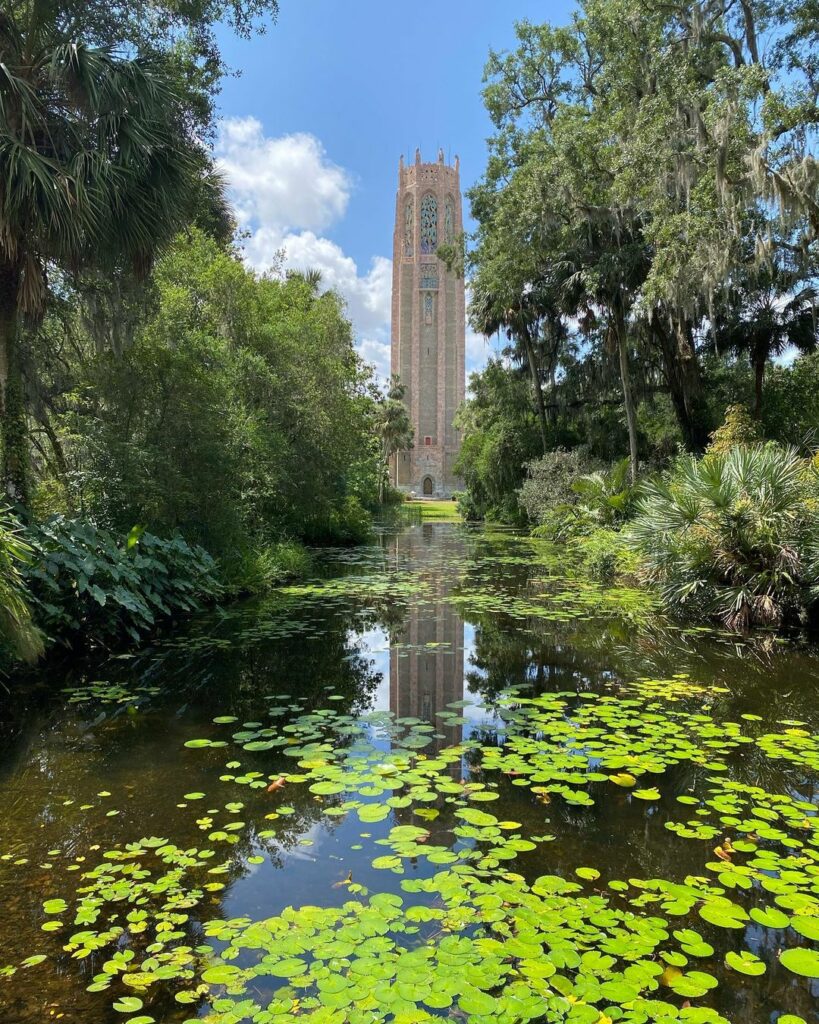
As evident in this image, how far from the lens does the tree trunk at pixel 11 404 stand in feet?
23.5

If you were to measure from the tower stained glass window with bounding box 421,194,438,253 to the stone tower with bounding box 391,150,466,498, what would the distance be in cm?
11

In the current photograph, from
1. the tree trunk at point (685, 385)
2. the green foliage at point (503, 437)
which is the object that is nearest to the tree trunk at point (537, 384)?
the green foliage at point (503, 437)

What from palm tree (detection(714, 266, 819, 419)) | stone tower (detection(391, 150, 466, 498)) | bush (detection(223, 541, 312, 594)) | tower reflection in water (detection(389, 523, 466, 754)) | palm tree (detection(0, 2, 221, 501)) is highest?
stone tower (detection(391, 150, 466, 498))

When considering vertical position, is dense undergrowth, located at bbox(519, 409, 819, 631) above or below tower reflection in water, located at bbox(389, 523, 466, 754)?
above

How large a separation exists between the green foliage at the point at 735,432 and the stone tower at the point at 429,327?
60.1m

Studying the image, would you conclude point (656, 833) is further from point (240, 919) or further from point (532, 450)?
point (532, 450)

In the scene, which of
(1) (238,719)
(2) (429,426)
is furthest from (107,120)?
(2) (429,426)

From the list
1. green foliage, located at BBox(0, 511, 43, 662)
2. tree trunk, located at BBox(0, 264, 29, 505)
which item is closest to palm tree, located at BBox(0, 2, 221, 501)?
tree trunk, located at BBox(0, 264, 29, 505)

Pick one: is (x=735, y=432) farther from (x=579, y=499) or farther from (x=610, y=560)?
(x=579, y=499)

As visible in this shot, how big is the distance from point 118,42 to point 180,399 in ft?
15.4

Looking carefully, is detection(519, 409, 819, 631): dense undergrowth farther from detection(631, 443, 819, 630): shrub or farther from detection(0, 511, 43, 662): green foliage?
detection(0, 511, 43, 662): green foliage

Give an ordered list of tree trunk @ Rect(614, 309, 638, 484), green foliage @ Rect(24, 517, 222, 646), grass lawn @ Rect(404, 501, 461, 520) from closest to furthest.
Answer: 1. green foliage @ Rect(24, 517, 222, 646)
2. tree trunk @ Rect(614, 309, 638, 484)
3. grass lawn @ Rect(404, 501, 461, 520)

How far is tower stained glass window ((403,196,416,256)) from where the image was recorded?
75.8 metres

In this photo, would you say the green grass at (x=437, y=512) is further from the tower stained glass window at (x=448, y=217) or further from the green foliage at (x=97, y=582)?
the tower stained glass window at (x=448, y=217)
